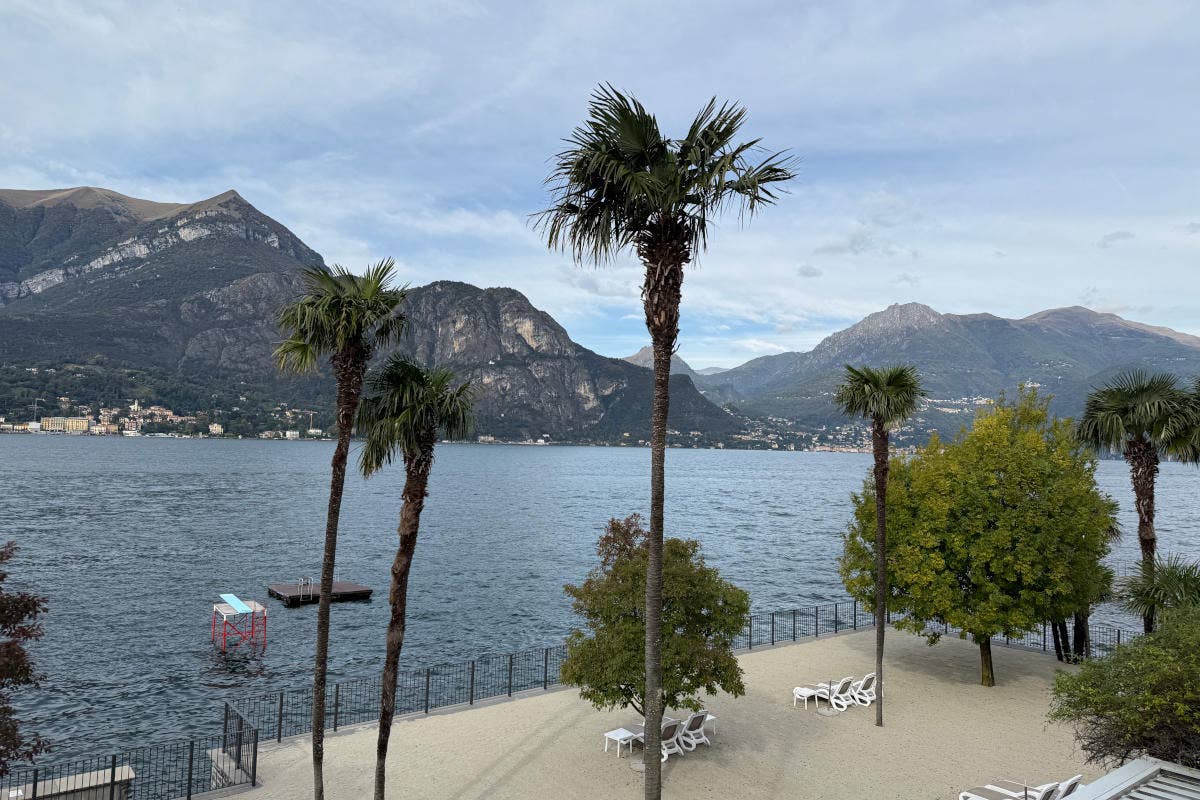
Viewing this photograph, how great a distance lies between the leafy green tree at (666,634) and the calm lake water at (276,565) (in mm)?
21678

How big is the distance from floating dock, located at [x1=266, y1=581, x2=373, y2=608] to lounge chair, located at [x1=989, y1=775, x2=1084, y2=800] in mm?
47325

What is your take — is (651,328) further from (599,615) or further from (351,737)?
(351,737)

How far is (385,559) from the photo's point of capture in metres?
73.5

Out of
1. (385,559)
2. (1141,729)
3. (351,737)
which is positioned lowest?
(385,559)

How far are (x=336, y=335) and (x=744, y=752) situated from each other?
16.1 meters

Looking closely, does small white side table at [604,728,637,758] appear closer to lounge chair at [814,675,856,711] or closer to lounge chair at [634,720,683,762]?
lounge chair at [634,720,683,762]

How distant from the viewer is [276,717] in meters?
32.4

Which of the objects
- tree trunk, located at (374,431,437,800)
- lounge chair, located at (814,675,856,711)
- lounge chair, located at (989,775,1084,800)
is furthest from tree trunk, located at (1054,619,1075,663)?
tree trunk, located at (374,431,437,800)

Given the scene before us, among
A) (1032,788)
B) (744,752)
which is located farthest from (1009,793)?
(744,752)

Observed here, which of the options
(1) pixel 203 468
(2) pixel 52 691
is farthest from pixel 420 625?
(1) pixel 203 468

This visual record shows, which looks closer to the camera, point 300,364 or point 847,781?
point 300,364

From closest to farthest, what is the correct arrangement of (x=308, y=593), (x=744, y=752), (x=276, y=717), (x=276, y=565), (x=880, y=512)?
(x=744, y=752) → (x=880, y=512) → (x=276, y=717) → (x=308, y=593) → (x=276, y=565)

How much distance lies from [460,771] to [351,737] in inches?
186

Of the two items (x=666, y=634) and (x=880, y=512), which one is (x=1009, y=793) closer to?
(x=880, y=512)
